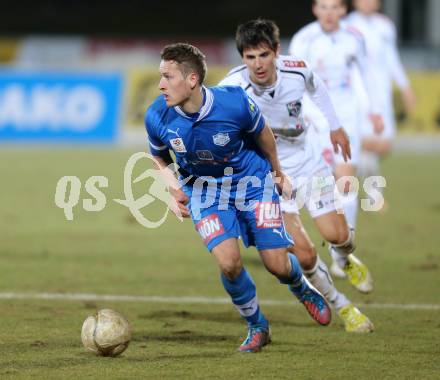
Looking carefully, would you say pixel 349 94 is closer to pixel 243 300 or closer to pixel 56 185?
pixel 243 300

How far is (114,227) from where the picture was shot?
1290 cm

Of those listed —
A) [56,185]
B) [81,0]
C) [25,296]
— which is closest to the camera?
[25,296]

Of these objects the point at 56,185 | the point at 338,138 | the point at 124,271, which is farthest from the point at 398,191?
the point at 338,138

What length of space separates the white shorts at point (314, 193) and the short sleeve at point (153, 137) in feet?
4.09

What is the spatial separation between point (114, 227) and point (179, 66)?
6.57 metres

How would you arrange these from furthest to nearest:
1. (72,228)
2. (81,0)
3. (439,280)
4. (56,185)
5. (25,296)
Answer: (81,0)
(56,185)
(72,228)
(439,280)
(25,296)

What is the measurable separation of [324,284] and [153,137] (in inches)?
64.5

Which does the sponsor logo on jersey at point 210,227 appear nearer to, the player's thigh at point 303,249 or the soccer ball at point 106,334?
the soccer ball at point 106,334

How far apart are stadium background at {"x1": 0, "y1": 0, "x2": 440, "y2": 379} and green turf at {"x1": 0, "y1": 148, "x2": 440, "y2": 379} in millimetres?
18

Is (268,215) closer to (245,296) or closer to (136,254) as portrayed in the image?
(245,296)

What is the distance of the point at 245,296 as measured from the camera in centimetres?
658

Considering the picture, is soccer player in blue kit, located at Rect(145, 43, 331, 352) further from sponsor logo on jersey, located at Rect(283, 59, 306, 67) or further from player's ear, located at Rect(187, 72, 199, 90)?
sponsor logo on jersey, located at Rect(283, 59, 306, 67)

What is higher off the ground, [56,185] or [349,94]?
[349,94]

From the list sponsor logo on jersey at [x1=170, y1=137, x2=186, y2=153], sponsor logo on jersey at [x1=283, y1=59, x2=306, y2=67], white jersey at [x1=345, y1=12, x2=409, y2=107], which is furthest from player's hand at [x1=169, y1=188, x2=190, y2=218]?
white jersey at [x1=345, y1=12, x2=409, y2=107]
